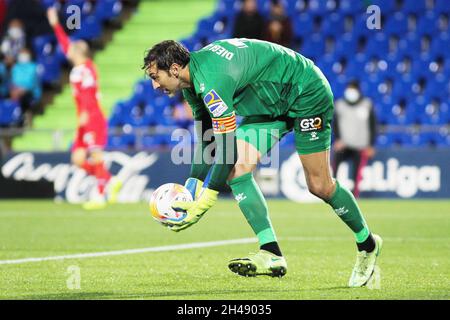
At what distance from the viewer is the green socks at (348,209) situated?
7.07 meters

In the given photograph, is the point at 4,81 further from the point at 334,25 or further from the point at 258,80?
the point at 258,80

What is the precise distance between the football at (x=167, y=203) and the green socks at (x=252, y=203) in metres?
0.38

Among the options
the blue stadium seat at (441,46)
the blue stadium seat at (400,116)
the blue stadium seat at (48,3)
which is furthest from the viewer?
the blue stadium seat at (48,3)

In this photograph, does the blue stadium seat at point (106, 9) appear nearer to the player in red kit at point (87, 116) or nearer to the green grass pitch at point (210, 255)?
the player in red kit at point (87, 116)

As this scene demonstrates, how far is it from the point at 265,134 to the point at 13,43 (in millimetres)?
14442

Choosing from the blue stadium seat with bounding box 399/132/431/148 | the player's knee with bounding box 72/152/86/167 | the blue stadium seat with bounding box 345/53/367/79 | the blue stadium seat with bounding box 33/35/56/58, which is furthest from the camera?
the blue stadium seat with bounding box 33/35/56/58

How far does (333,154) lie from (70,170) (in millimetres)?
4733

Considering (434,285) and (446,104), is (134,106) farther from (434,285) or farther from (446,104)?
(434,285)

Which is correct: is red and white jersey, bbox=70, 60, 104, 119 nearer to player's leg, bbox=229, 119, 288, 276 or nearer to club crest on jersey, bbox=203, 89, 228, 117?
player's leg, bbox=229, 119, 288, 276

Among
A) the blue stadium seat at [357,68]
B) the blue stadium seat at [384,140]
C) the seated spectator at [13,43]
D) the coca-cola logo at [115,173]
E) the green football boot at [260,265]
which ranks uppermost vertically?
the green football boot at [260,265]

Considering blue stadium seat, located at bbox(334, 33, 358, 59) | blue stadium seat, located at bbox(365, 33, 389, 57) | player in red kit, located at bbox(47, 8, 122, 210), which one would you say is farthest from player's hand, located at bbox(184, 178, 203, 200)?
blue stadium seat, located at bbox(334, 33, 358, 59)

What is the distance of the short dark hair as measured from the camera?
6512 mm

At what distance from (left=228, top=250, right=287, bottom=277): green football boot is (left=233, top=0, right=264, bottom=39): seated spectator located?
11754 millimetres

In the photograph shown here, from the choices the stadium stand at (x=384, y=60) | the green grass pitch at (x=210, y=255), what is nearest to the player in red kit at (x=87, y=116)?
the green grass pitch at (x=210, y=255)
